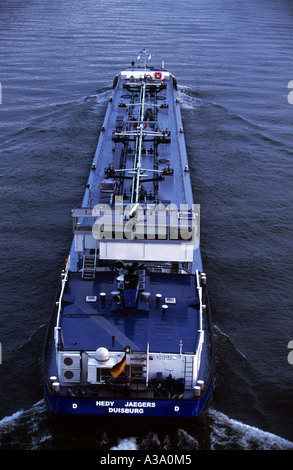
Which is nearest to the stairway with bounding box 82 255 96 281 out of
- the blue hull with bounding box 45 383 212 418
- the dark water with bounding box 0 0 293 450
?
the dark water with bounding box 0 0 293 450

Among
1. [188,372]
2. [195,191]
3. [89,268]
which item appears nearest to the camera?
[188,372]

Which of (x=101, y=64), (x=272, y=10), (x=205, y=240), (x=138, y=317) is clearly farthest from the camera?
(x=272, y=10)

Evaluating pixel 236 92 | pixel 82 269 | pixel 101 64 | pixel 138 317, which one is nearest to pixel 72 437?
pixel 138 317

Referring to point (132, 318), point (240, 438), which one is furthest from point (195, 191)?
point (240, 438)

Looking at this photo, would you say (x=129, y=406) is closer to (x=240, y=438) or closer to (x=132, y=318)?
(x=132, y=318)

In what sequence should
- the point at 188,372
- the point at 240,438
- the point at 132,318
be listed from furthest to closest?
the point at 132,318 → the point at 240,438 → the point at 188,372

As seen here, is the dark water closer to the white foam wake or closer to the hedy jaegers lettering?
the white foam wake

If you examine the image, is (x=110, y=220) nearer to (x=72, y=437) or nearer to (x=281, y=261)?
(x=72, y=437)
